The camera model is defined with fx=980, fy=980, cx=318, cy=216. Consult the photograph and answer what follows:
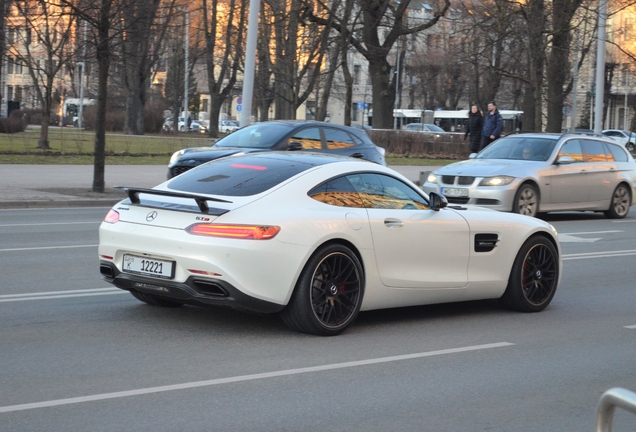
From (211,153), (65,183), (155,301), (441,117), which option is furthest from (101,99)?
(441,117)

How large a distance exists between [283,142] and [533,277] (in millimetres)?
10332

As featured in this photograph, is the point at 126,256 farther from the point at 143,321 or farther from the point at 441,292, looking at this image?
the point at 441,292

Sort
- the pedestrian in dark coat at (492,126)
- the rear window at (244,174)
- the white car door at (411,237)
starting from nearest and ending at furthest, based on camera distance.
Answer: the rear window at (244,174) → the white car door at (411,237) → the pedestrian in dark coat at (492,126)

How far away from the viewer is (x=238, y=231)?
7121 millimetres

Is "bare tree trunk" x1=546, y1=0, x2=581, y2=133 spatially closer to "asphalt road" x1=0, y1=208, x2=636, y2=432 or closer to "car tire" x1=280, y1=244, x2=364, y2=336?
"asphalt road" x1=0, y1=208, x2=636, y2=432

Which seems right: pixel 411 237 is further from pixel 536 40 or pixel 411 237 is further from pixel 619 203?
pixel 536 40

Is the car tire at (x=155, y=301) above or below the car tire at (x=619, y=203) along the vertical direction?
below

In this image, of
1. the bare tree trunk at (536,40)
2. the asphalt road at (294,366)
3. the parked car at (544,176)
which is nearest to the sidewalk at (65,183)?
the bare tree trunk at (536,40)

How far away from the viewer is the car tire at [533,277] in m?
9.11

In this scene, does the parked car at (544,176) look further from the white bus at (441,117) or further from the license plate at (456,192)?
the white bus at (441,117)

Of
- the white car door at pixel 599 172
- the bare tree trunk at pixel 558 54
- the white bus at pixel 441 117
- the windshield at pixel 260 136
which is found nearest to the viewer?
the windshield at pixel 260 136

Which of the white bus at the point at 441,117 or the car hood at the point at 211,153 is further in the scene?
the white bus at the point at 441,117

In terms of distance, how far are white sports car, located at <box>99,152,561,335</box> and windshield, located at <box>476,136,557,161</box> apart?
33.0ft

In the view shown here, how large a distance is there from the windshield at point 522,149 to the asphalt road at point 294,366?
8.78 metres
